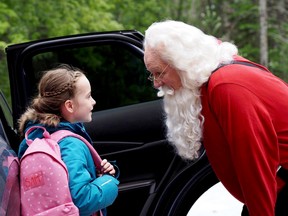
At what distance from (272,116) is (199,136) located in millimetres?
316

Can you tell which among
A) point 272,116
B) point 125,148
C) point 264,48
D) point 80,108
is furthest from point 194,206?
point 264,48

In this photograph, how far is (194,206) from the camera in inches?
170

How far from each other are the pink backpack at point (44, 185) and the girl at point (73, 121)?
9 cm

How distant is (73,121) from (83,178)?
33 centimetres

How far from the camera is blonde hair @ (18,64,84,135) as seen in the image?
307 centimetres

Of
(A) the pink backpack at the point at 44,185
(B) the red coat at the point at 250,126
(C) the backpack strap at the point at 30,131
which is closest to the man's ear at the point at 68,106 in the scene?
(C) the backpack strap at the point at 30,131

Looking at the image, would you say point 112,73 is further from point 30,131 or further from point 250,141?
point 250,141

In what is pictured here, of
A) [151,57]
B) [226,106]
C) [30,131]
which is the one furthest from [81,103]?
[226,106]

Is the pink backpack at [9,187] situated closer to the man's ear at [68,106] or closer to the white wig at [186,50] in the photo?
the man's ear at [68,106]

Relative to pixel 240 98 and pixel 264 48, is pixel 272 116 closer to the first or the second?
pixel 240 98

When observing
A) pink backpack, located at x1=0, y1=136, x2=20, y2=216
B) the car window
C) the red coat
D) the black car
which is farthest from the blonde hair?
the car window

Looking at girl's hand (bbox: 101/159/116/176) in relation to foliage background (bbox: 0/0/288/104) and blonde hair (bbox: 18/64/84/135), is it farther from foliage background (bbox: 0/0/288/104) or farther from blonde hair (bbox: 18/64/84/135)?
foliage background (bbox: 0/0/288/104)

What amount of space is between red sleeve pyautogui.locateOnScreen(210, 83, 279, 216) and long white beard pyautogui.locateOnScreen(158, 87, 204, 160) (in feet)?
0.36

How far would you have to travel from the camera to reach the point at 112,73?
589 cm
